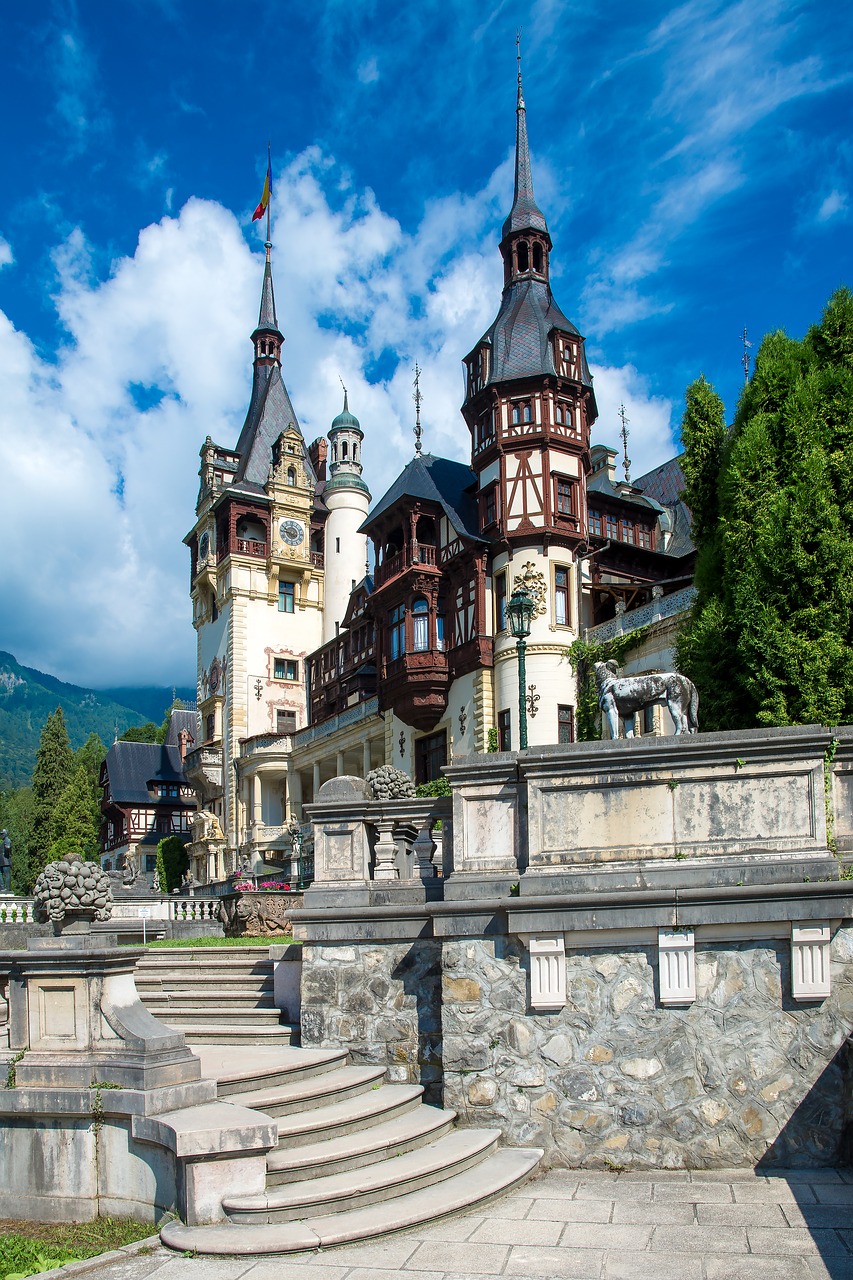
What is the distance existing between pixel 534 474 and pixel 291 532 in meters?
28.3

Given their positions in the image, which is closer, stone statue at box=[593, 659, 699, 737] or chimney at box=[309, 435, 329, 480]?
stone statue at box=[593, 659, 699, 737]

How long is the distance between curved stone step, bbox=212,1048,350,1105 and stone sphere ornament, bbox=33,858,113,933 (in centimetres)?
185

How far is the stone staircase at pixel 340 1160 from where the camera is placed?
7.97m

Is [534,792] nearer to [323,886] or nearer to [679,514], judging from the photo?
[323,886]

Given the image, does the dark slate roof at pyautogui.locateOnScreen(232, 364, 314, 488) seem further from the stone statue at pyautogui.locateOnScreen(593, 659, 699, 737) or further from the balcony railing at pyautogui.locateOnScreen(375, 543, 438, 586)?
the stone statue at pyautogui.locateOnScreen(593, 659, 699, 737)

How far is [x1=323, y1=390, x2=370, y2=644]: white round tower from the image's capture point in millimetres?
61500

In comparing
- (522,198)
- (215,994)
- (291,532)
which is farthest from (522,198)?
(215,994)

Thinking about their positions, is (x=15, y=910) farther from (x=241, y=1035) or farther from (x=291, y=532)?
(x=291, y=532)

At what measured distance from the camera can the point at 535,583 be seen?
36.1 m

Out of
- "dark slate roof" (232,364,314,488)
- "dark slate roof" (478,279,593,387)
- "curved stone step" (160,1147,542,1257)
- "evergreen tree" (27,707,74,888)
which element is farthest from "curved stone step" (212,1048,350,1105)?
"evergreen tree" (27,707,74,888)

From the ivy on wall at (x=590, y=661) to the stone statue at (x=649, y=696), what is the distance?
69.8 feet

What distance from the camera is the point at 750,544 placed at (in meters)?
20.9

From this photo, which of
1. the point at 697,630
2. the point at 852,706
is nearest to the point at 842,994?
the point at 852,706

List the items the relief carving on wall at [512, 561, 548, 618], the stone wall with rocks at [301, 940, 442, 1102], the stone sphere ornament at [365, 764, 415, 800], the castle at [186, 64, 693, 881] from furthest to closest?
the castle at [186, 64, 693, 881] → the relief carving on wall at [512, 561, 548, 618] → the stone sphere ornament at [365, 764, 415, 800] → the stone wall with rocks at [301, 940, 442, 1102]
